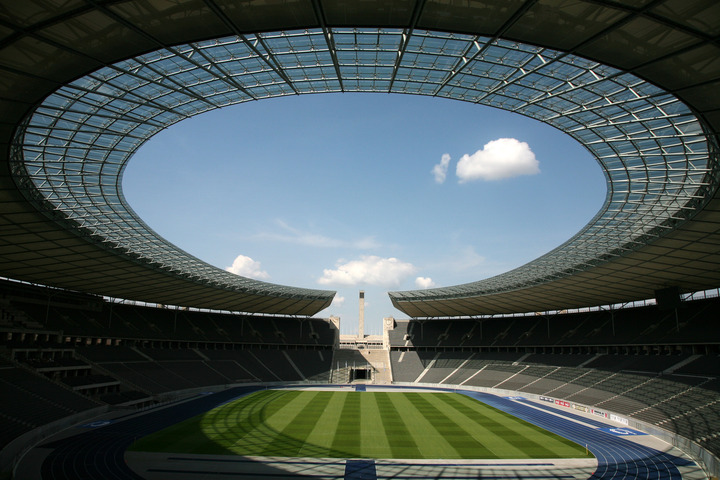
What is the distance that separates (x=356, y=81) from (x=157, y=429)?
94.3 feet

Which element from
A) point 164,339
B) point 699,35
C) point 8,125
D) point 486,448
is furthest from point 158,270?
point 699,35

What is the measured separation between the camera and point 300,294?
6819 cm

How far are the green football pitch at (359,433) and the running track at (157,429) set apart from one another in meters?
1.53

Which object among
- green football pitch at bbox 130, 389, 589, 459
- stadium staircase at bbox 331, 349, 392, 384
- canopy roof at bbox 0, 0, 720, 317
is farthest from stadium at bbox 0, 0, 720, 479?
stadium staircase at bbox 331, 349, 392, 384

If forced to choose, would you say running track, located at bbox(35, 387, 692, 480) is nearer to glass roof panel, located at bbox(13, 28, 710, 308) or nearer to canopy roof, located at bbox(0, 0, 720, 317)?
canopy roof, located at bbox(0, 0, 720, 317)

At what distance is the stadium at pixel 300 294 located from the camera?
570 inches

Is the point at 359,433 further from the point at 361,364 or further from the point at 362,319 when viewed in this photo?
the point at 362,319

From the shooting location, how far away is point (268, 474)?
23.1m

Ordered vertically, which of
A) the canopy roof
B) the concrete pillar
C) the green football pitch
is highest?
the canopy roof

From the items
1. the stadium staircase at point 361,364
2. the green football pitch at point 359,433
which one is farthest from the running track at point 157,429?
the stadium staircase at point 361,364

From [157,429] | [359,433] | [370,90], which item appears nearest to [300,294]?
[157,429]

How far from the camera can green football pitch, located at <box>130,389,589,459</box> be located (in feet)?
91.6

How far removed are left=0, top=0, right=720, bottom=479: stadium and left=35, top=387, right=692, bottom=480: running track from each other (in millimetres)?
241

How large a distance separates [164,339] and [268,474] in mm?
47387
